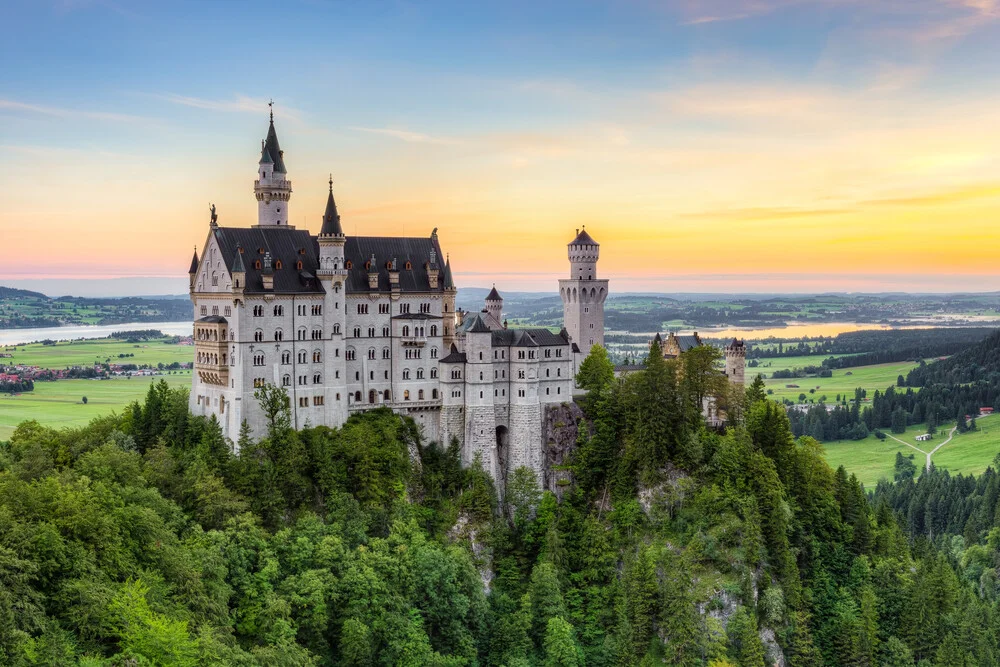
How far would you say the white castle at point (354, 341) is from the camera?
87375 millimetres

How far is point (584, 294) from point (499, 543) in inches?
1266

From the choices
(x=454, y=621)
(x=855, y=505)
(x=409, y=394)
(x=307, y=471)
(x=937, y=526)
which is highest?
(x=409, y=394)

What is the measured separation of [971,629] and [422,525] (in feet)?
179

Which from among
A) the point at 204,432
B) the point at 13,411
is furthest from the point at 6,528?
the point at 13,411

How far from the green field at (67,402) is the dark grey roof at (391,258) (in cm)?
5243

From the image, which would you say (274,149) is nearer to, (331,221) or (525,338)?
(331,221)

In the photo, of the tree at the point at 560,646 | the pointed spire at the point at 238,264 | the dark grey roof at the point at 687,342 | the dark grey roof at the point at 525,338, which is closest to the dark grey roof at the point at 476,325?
the dark grey roof at the point at 525,338

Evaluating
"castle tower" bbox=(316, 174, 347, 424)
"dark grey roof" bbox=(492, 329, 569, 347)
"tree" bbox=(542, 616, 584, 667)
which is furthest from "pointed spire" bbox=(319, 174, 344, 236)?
"tree" bbox=(542, 616, 584, 667)

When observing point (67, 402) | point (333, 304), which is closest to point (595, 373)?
point (333, 304)

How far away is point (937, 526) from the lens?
162m

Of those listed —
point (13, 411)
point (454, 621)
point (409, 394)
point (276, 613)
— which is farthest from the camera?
point (13, 411)

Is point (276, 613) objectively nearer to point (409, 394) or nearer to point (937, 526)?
point (409, 394)

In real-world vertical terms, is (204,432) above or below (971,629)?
above

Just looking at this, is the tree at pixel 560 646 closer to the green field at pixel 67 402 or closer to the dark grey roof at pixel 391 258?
the dark grey roof at pixel 391 258
